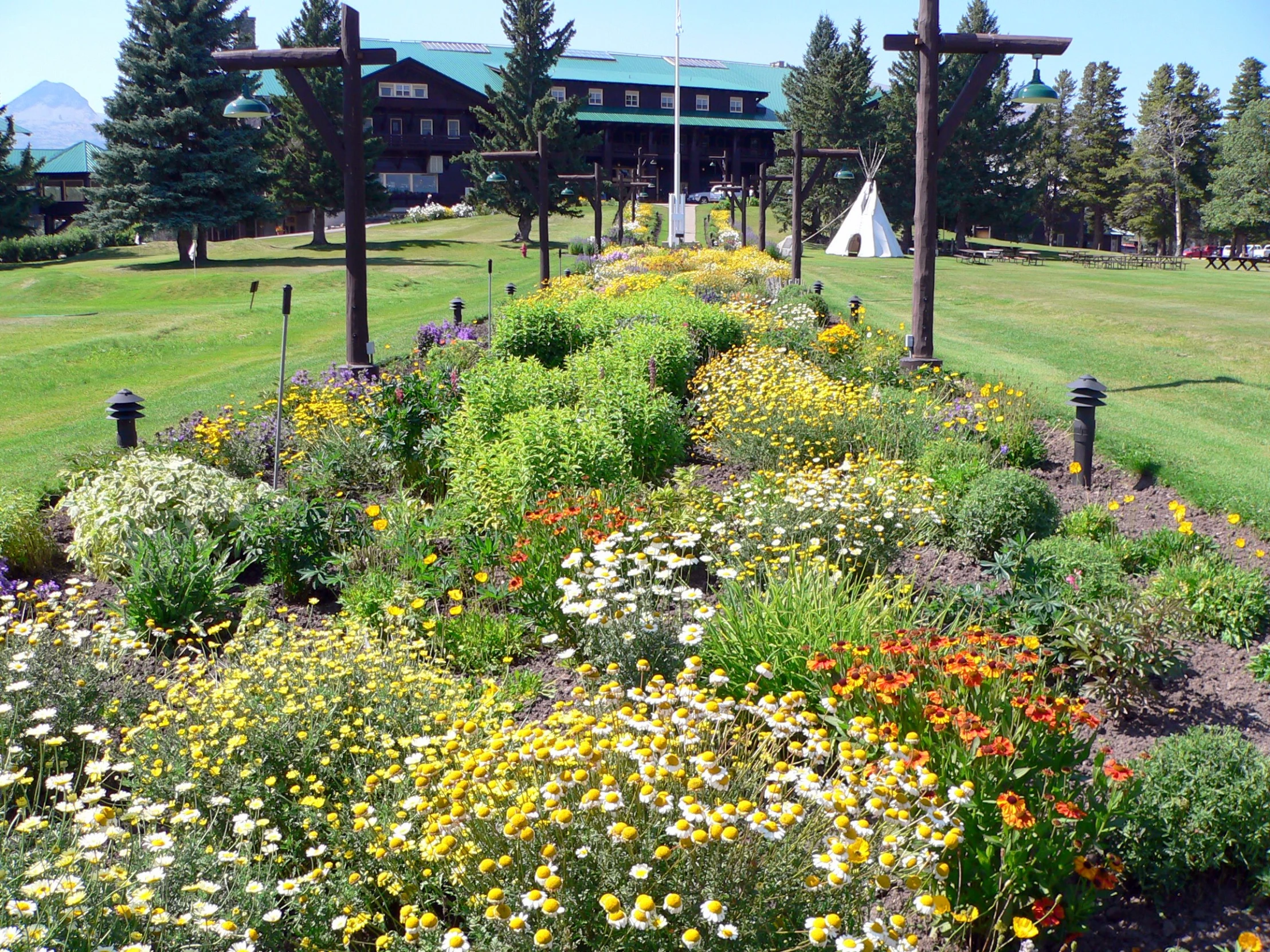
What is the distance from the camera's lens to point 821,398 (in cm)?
845

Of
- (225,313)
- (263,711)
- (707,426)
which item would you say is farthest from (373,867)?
(225,313)

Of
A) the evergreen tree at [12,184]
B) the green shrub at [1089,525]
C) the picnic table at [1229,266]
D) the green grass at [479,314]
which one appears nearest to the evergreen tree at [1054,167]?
the picnic table at [1229,266]

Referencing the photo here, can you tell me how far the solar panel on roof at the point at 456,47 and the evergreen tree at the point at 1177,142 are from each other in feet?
138

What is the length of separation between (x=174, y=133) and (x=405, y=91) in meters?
27.9

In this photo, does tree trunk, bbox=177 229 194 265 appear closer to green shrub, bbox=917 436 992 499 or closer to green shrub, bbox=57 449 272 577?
green shrub, bbox=57 449 272 577

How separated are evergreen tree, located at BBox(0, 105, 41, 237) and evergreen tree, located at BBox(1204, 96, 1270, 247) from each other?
191ft

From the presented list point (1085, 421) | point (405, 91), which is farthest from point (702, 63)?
point (1085, 421)

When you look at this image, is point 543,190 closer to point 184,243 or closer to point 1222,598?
point 1222,598

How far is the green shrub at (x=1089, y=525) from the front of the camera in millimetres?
6383

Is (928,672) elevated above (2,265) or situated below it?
below

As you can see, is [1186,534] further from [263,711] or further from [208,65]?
[208,65]

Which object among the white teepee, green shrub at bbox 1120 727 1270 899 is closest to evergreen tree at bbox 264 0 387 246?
the white teepee

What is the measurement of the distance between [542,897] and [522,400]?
5912mm

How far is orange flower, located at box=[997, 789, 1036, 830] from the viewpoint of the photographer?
113 inches
